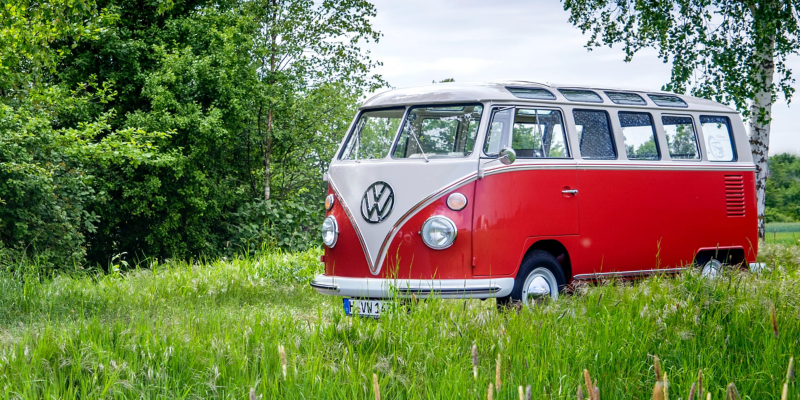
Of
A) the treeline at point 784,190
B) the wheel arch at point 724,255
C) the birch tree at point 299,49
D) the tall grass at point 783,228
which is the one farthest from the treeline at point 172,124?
the treeline at point 784,190

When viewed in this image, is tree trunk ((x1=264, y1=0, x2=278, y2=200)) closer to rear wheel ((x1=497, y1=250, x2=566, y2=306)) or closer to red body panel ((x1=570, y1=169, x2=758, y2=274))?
red body panel ((x1=570, y1=169, x2=758, y2=274))

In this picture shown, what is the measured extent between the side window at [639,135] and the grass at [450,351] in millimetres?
2341

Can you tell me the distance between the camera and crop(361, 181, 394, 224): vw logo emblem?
6785mm

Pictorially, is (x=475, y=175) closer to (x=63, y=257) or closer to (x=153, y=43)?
(x=63, y=257)

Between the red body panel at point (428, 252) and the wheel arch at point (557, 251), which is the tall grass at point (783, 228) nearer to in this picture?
the wheel arch at point (557, 251)

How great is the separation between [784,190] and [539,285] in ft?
151

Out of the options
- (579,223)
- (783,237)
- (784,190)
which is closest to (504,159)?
(579,223)

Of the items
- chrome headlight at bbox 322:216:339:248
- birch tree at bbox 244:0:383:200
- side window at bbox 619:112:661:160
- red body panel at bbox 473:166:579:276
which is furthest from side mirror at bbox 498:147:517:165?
birch tree at bbox 244:0:383:200

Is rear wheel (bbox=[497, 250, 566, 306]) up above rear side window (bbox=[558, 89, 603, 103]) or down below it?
below

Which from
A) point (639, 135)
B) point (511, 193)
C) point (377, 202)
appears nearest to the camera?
point (511, 193)

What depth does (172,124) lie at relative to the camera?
74.2 ft

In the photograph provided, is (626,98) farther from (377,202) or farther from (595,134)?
(377,202)

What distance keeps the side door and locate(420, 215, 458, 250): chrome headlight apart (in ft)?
0.70

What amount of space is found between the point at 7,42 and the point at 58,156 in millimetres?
2845
